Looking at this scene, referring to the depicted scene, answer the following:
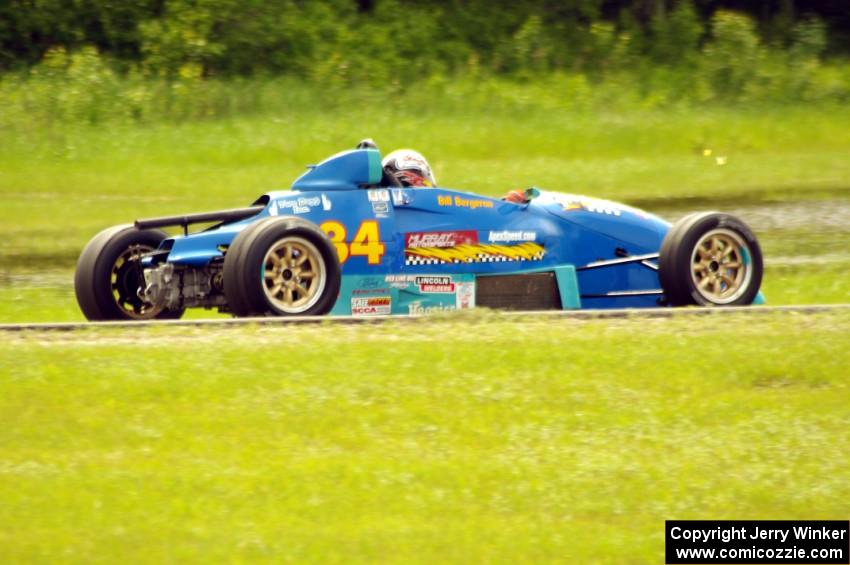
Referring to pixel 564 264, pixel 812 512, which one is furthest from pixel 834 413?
pixel 564 264

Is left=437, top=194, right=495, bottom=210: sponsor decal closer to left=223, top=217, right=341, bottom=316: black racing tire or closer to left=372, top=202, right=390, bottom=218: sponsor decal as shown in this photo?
left=372, top=202, right=390, bottom=218: sponsor decal

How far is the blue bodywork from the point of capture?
10633mm

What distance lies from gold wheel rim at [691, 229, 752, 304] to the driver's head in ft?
6.91

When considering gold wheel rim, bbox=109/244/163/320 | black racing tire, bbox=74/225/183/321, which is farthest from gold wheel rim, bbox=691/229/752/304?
gold wheel rim, bbox=109/244/163/320

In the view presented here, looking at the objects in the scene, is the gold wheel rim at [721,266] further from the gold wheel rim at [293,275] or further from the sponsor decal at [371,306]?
the gold wheel rim at [293,275]

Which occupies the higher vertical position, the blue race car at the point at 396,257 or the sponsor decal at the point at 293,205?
the sponsor decal at the point at 293,205

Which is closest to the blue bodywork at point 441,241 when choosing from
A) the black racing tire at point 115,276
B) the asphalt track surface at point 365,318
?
the black racing tire at point 115,276

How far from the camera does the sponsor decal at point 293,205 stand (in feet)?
34.7

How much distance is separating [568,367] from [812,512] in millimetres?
2122

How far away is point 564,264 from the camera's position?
11.4m

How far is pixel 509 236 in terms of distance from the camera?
1121 centimetres

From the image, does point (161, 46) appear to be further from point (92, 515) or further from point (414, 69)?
point (92, 515)

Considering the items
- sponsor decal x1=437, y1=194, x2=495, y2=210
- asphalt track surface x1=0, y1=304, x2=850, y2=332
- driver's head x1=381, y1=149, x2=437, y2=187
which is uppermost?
driver's head x1=381, y1=149, x2=437, y2=187

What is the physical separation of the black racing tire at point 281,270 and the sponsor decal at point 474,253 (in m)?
0.86
